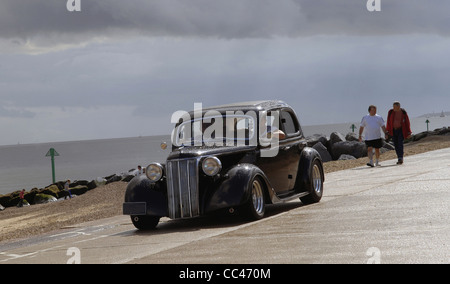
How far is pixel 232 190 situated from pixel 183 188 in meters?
0.73

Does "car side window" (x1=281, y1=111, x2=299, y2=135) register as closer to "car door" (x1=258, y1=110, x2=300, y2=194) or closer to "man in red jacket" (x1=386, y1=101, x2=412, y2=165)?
"car door" (x1=258, y1=110, x2=300, y2=194)

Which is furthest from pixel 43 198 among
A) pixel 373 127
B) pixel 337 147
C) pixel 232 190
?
pixel 232 190

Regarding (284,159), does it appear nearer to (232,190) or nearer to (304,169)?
(304,169)

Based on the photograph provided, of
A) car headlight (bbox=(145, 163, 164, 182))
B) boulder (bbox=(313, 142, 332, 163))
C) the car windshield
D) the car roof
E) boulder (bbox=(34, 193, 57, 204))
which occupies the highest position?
the car roof

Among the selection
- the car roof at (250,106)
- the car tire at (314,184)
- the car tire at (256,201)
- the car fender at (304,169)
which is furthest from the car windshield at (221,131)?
the car tire at (314,184)

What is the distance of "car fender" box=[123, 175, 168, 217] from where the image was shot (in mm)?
10961

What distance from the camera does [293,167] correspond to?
12672mm

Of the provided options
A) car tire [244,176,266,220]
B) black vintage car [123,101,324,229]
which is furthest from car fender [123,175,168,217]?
car tire [244,176,266,220]

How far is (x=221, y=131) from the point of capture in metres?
11.8

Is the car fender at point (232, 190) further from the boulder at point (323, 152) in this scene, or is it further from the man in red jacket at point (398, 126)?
the boulder at point (323, 152)

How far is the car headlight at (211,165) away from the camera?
34.8 ft

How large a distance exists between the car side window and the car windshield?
109 centimetres
